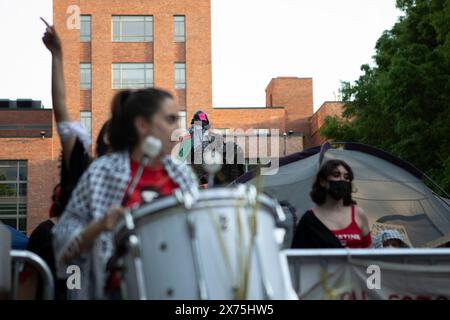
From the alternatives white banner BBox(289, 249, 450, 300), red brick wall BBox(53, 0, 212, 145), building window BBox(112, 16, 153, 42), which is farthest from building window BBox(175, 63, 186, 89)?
white banner BBox(289, 249, 450, 300)

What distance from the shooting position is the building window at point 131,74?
6241 cm

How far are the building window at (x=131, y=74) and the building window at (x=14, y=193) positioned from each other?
9328 millimetres

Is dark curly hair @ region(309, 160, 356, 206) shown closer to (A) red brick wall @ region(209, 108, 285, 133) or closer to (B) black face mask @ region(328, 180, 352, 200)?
(B) black face mask @ region(328, 180, 352, 200)

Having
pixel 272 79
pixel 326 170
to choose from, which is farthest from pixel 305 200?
pixel 272 79

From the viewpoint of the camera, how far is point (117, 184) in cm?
322

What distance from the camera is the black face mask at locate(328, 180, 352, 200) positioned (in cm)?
570

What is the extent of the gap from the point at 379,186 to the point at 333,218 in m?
4.37

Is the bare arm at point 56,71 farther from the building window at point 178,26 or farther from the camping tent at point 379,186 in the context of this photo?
the building window at point 178,26

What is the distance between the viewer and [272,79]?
254 feet

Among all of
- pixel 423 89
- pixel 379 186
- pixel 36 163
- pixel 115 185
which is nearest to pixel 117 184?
pixel 115 185

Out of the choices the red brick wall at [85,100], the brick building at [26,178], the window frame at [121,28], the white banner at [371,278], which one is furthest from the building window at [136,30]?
the white banner at [371,278]

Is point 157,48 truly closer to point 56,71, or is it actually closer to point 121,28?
point 121,28

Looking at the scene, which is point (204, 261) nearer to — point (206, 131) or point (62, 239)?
point (62, 239)

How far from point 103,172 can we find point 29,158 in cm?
5908
